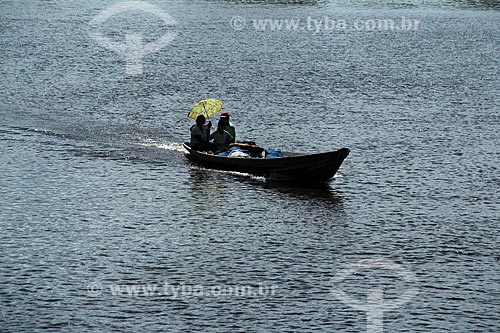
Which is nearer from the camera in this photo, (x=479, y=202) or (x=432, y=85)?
(x=479, y=202)

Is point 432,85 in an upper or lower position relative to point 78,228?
upper

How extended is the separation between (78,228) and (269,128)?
1356cm

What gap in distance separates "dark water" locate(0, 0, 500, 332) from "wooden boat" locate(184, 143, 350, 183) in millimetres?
426

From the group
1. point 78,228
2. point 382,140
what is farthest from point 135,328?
point 382,140

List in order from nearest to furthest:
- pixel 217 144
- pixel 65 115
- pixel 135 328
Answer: pixel 135 328 < pixel 217 144 < pixel 65 115

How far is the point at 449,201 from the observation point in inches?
1118

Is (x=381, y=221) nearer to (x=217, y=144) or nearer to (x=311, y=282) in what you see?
(x=311, y=282)
